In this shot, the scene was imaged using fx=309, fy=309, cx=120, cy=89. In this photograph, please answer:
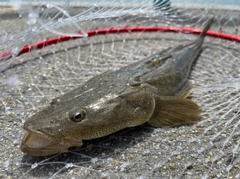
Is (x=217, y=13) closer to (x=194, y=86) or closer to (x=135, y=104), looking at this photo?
(x=194, y=86)

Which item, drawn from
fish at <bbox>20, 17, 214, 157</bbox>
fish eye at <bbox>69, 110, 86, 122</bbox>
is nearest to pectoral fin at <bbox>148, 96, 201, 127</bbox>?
fish at <bbox>20, 17, 214, 157</bbox>

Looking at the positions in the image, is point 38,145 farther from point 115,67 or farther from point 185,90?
point 115,67

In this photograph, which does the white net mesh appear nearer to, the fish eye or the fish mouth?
the fish mouth

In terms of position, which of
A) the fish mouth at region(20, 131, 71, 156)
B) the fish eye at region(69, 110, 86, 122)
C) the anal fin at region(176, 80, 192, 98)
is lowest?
the fish mouth at region(20, 131, 71, 156)

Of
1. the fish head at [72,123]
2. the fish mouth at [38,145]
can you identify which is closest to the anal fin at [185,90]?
the fish head at [72,123]

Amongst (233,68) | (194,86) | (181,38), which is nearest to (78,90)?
(194,86)

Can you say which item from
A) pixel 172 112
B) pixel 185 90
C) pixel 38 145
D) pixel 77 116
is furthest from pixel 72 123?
pixel 185 90

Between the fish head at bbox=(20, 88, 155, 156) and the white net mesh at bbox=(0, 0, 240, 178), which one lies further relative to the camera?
the white net mesh at bbox=(0, 0, 240, 178)
